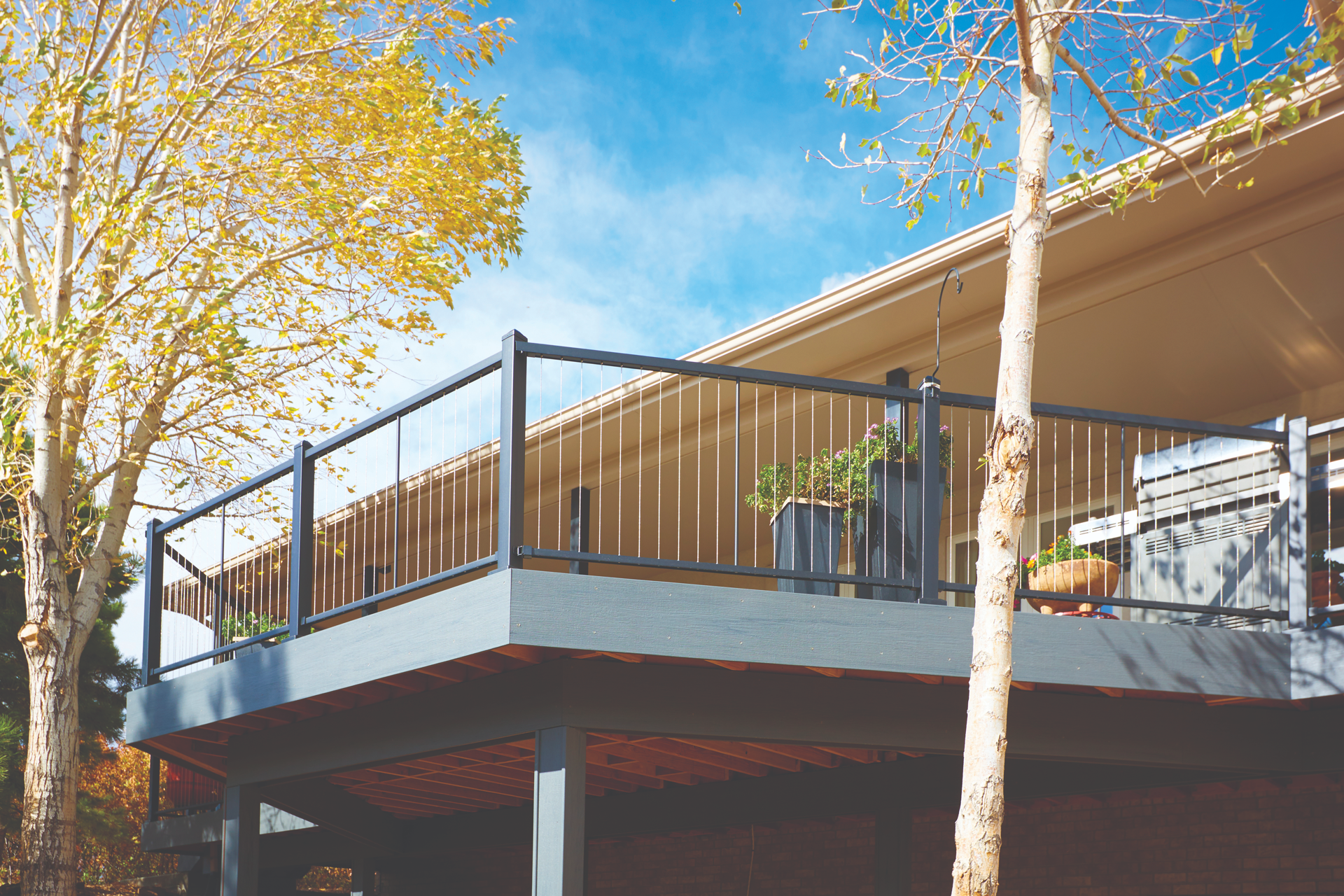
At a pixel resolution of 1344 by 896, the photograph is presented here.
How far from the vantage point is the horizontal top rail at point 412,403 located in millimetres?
5738

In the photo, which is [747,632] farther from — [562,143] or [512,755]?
[562,143]

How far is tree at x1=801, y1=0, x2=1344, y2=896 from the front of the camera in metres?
4.33

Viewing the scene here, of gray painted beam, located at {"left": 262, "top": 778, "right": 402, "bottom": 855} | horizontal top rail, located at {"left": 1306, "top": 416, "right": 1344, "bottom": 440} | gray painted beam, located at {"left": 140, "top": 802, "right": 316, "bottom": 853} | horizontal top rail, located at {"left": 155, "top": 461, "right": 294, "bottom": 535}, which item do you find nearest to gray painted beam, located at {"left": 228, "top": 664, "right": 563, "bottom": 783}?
gray painted beam, located at {"left": 262, "top": 778, "right": 402, "bottom": 855}

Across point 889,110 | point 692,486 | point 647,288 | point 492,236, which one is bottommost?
point 692,486

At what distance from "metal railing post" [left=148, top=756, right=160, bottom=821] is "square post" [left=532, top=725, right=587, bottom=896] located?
5.43 meters

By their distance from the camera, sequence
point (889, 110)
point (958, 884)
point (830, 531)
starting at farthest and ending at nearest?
point (830, 531) < point (889, 110) < point (958, 884)

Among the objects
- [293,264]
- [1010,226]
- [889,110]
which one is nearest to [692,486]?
[293,264]

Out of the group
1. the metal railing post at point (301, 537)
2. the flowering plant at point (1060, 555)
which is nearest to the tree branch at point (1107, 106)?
the flowering plant at point (1060, 555)

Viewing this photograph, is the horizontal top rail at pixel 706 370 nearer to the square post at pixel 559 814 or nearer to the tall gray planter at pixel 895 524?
the tall gray planter at pixel 895 524

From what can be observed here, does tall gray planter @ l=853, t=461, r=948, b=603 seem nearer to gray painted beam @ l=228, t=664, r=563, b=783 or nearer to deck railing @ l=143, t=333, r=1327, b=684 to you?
deck railing @ l=143, t=333, r=1327, b=684

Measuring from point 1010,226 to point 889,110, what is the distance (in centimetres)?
171

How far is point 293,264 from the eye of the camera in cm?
1263

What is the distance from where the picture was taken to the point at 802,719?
5.79 metres

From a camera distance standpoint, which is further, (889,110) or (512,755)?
(512,755)
